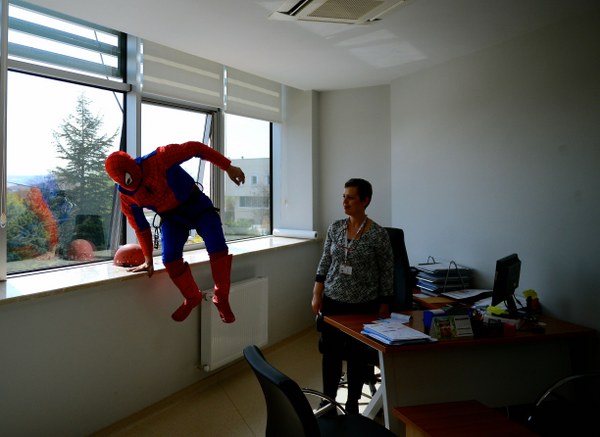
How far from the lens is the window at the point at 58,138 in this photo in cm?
246

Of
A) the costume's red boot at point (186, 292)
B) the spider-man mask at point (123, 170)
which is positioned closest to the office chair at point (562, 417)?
the costume's red boot at point (186, 292)

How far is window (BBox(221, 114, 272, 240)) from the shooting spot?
4.03 meters

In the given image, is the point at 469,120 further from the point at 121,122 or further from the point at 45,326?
the point at 45,326

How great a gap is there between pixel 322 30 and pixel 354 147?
5.63ft

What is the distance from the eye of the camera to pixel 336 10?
2.32 m

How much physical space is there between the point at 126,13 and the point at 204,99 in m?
1.17

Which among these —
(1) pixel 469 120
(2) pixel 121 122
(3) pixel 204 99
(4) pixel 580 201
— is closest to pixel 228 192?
(3) pixel 204 99

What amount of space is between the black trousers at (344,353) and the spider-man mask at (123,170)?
1357 millimetres

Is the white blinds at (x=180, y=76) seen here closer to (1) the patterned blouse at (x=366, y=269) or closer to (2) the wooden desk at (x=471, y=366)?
(1) the patterned blouse at (x=366, y=269)

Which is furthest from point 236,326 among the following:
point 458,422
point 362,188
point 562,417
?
point 562,417

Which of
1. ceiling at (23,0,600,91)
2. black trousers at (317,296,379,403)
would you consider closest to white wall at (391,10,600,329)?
ceiling at (23,0,600,91)

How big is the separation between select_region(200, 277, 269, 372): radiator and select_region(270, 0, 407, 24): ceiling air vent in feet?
6.45

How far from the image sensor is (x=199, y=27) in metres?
2.62

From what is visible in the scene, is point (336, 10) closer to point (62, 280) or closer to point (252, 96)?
point (252, 96)
